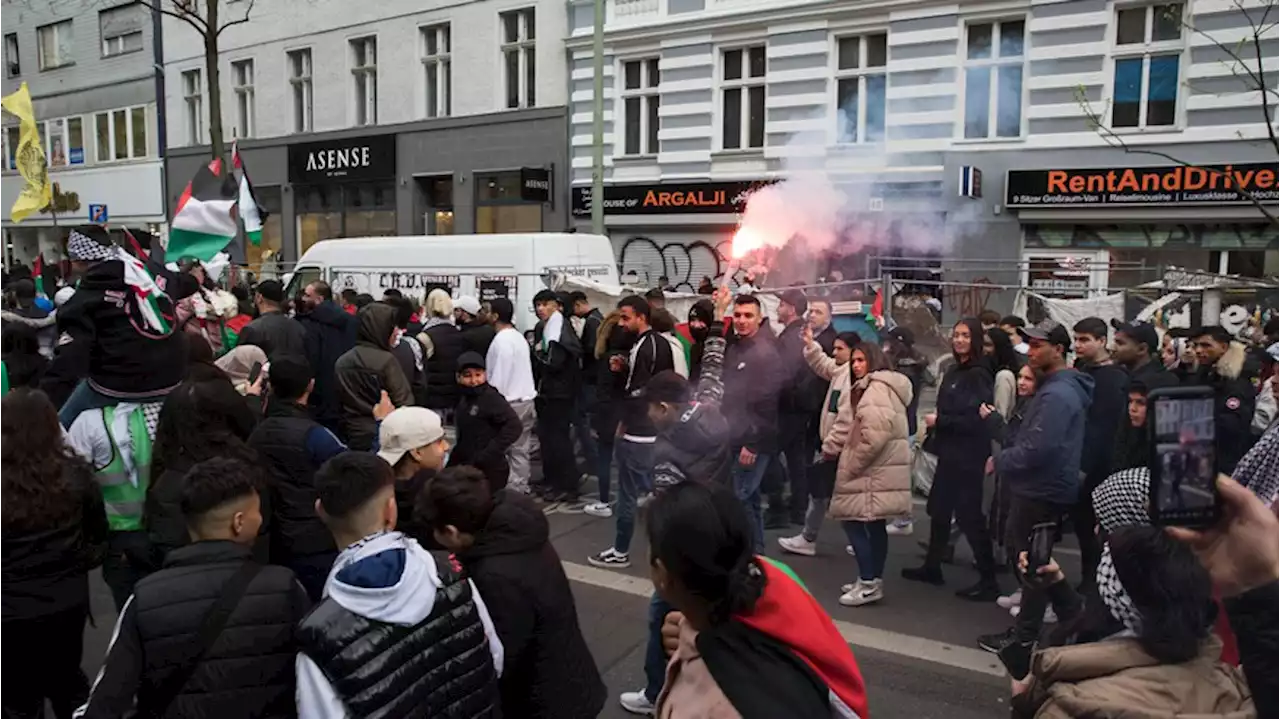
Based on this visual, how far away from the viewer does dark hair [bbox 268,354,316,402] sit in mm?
4195

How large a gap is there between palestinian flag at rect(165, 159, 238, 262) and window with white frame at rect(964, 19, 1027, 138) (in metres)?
12.6

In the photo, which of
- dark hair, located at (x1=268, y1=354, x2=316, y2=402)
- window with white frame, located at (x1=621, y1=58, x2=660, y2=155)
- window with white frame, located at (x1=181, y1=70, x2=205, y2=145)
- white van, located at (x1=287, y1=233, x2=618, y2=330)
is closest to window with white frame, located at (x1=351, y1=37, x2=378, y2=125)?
window with white frame, located at (x1=181, y1=70, x2=205, y2=145)

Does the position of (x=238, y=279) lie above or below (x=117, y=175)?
below

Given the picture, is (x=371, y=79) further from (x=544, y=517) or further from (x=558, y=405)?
(x=544, y=517)

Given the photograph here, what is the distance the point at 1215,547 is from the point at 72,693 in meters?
3.86

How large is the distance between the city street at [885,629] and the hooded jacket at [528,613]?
796 mm

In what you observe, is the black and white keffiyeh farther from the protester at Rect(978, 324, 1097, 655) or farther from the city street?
the protester at Rect(978, 324, 1097, 655)

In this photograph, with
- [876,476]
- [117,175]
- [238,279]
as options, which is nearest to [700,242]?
[238,279]

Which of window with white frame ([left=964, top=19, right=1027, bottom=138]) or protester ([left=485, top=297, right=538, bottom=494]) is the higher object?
window with white frame ([left=964, top=19, right=1027, bottom=138])

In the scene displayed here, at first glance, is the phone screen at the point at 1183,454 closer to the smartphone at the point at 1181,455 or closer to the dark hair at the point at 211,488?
the smartphone at the point at 1181,455

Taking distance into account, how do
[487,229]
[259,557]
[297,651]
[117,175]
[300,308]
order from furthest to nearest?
[117,175] < [487,229] < [300,308] < [259,557] < [297,651]

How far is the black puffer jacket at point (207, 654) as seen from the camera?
7.97 feet

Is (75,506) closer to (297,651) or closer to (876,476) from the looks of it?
(297,651)

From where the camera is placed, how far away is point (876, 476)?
→ 5.54 metres
